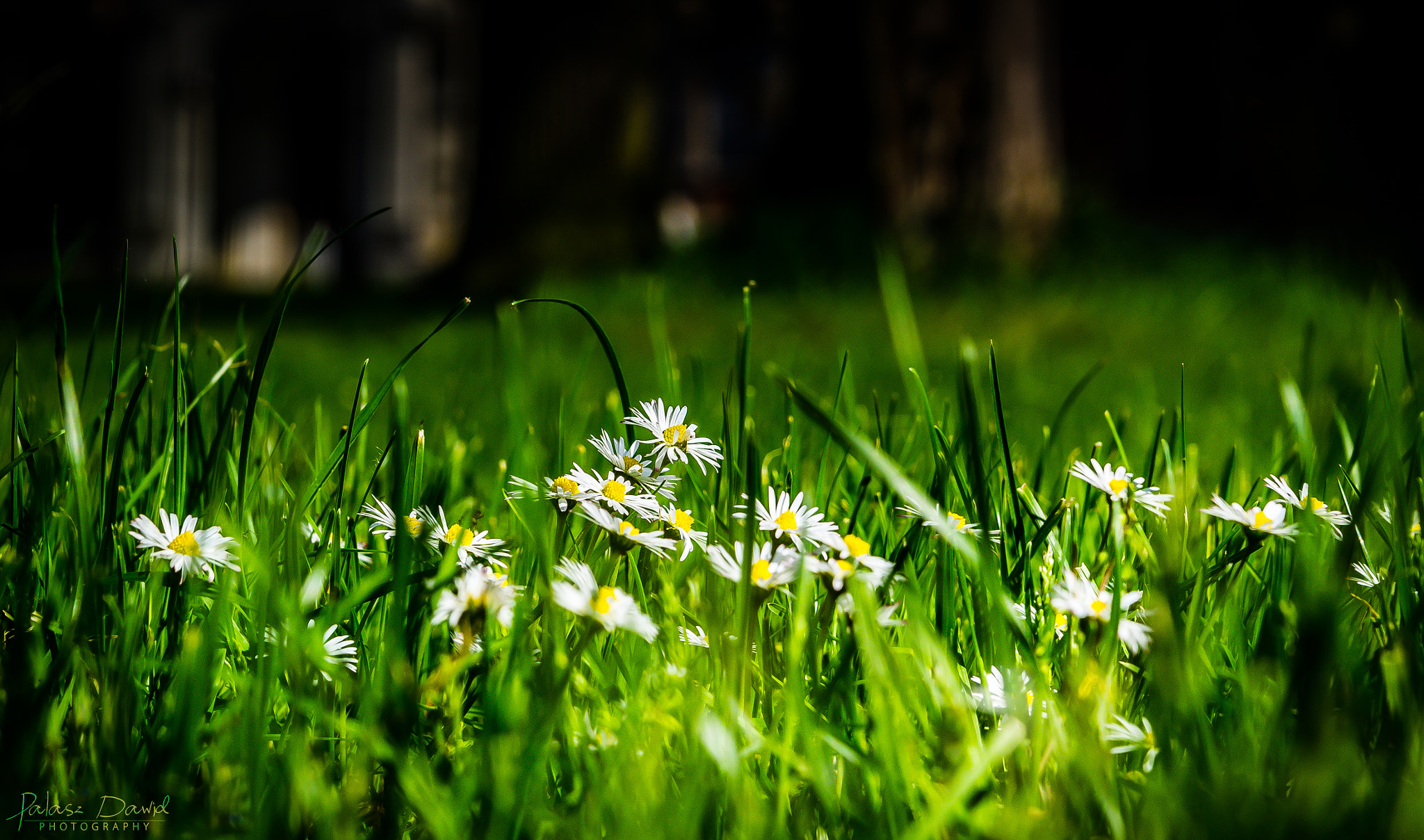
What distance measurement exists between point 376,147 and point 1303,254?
409 inches

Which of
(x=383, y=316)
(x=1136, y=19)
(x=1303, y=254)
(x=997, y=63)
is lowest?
(x=383, y=316)

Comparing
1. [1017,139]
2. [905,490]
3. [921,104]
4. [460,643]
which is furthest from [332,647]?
[1017,139]

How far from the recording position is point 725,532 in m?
1.01

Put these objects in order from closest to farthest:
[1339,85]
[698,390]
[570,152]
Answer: [698,390]
[570,152]
[1339,85]

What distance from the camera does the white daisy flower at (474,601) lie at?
71 centimetres

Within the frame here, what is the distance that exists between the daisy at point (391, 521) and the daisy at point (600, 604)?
13 cm

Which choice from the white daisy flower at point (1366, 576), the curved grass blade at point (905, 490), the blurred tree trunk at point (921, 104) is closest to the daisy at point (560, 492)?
the curved grass blade at point (905, 490)

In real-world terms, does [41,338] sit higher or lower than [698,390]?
lower

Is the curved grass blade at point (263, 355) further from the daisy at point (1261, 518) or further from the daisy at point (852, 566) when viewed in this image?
the daisy at point (1261, 518)

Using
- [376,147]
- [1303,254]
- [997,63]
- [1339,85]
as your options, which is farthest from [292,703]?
[376,147]

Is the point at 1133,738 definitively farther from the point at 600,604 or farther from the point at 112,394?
the point at 112,394

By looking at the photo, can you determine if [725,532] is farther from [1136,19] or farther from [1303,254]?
[1136,19]

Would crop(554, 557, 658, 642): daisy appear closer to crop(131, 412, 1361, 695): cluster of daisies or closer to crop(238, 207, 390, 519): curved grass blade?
crop(131, 412, 1361, 695): cluster of daisies

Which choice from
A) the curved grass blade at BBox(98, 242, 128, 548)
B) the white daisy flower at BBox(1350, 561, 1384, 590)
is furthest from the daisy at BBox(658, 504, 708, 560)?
the white daisy flower at BBox(1350, 561, 1384, 590)
